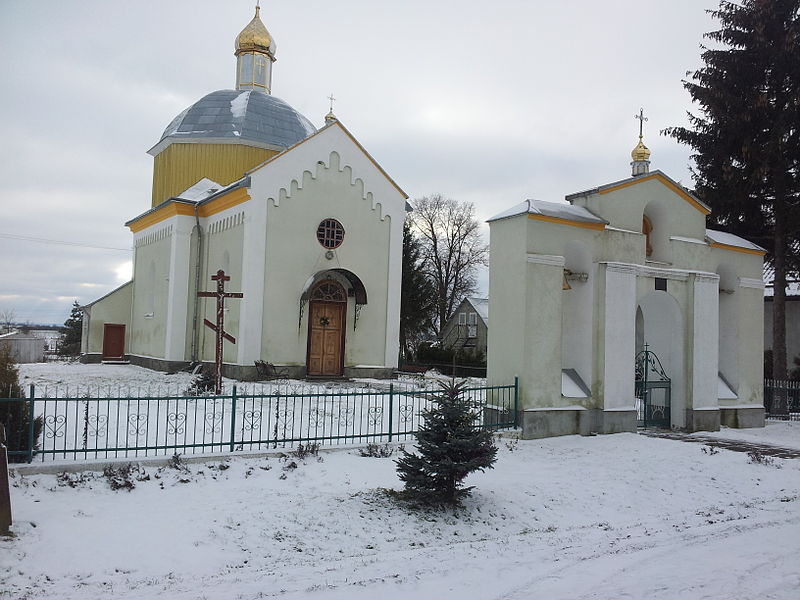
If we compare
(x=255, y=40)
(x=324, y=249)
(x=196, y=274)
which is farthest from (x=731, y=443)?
(x=255, y=40)

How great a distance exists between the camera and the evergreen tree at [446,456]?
7.76m

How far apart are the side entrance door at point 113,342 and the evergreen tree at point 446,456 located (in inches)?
758

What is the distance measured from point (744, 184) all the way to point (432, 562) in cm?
1749

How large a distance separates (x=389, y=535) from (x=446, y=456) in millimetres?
1218

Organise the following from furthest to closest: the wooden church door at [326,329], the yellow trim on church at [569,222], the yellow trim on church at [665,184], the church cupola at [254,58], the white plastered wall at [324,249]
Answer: the church cupola at [254,58]
the wooden church door at [326,329]
the white plastered wall at [324,249]
the yellow trim on church at [665,184]
the yellow trim on church at [569,222]

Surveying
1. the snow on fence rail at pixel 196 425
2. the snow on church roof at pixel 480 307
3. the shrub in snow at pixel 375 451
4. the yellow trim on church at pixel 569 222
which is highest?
the snow on church roof at pixel 480 307

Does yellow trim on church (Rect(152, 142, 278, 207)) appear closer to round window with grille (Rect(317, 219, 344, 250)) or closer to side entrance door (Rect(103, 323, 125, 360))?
side entrance door (Rect(103, 323, 125, 360))

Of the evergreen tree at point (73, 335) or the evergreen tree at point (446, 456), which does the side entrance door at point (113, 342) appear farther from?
the evergreen tree at point (446, 456)

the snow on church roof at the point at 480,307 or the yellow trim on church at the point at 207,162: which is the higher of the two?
the yellow trim on church at the point at 207,162

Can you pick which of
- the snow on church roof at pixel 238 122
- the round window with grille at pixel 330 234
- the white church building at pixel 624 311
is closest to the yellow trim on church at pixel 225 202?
the round window with grille at pixel 330 234

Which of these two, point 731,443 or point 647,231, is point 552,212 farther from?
point 731,443

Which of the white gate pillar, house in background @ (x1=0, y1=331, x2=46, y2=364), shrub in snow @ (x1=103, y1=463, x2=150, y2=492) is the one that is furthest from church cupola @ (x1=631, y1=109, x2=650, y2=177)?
house in background @ (x1=0, y1=331, x2=46, y2=364)

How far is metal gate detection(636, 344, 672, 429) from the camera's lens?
13852mm

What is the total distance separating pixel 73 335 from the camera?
33.2 meters
